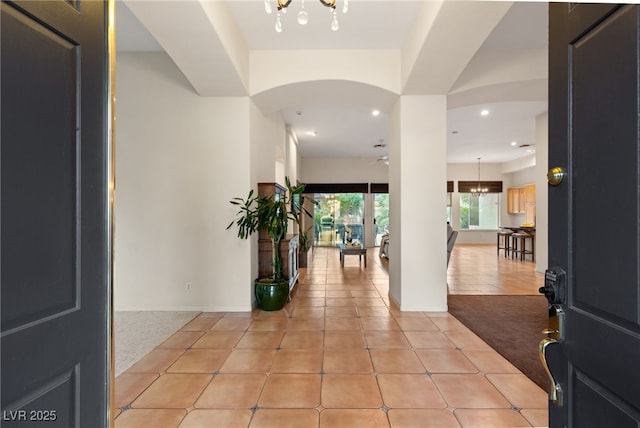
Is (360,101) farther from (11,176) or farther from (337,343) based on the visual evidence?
(11,176)

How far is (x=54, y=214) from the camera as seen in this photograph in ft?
2.54

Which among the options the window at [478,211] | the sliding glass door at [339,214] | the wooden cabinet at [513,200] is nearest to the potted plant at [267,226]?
the sliding glass door at [339,214]

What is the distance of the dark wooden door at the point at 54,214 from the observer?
0.67 metres

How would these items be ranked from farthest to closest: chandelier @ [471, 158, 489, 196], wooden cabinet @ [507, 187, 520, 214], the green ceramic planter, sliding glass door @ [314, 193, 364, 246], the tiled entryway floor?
1. chandelier @ [471, 158, 489, 196]
2. wooden cabinet @ [507, 187, 520, 214]
3. sliding glass door @ [314, 193, 364, 246]
4. the green ceramic planter
5. the tiled entryway floor

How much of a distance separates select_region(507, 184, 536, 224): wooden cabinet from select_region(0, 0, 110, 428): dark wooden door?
40.8 ft

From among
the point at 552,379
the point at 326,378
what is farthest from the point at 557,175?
the point at 326,378

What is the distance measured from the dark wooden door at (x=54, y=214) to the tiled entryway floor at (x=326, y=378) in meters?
1.32

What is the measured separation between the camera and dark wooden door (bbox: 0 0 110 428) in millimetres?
667

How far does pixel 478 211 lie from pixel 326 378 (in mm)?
12649

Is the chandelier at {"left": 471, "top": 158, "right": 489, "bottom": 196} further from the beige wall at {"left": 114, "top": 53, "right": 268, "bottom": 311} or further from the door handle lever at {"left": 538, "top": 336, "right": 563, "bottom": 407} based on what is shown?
the door handle lever at {"left": 538, "top": 336, "right": 563, "bottom": 407}

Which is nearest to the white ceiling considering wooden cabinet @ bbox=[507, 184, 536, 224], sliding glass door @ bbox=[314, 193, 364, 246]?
sliding glass door @ bbox=[314, 193, 364, 246]

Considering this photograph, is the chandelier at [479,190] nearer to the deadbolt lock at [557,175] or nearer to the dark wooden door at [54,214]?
the deadbolt lock at [557,175]

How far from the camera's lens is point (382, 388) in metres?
2.22

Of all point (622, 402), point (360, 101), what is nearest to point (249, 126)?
point (360, 101)
